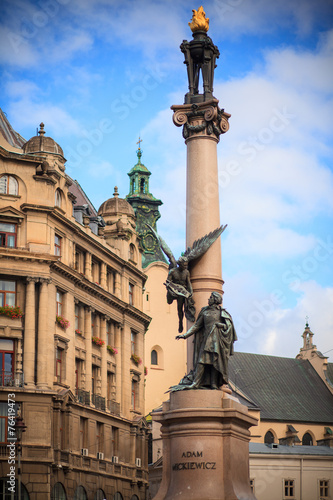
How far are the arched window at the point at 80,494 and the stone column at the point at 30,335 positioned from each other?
23.2 feet

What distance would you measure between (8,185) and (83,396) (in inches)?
502

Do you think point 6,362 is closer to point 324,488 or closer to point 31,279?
point 31,279

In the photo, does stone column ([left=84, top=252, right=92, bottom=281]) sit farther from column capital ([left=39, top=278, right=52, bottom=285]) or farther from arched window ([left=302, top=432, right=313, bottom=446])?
arched window ([left=302, top=432, right=313, bottom=446])

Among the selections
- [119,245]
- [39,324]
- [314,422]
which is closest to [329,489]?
[314,422]

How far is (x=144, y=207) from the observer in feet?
294

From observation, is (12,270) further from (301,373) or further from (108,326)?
(301,373)

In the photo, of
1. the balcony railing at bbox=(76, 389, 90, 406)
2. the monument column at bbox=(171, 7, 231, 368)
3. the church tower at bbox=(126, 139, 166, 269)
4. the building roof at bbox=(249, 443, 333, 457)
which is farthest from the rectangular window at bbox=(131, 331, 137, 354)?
the monument column at bbox=(171, 7, 231, 368)

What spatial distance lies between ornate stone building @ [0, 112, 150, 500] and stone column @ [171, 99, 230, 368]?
2534cm

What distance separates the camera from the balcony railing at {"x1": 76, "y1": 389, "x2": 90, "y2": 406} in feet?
174

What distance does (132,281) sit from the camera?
64000mm

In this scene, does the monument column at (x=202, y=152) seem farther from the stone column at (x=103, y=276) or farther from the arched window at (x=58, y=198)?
the stone column at (x=103, y=276)

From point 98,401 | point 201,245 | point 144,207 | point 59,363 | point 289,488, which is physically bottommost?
point 289,488

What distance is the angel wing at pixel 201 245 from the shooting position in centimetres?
2314

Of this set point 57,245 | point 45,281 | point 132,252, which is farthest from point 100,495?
point 132,252
